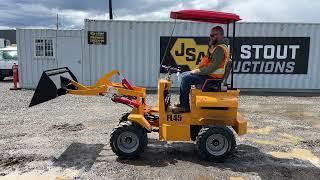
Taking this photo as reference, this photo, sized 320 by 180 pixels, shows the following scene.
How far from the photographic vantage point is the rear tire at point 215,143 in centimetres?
620

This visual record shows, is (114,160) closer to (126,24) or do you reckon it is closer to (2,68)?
(126,24)

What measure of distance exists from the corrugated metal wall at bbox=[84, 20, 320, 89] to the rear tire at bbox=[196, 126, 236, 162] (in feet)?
31.4

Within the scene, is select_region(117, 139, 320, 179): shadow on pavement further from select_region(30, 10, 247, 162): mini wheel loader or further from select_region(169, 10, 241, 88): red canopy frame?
select_region(169, 10, 241, 88): red canopy frame

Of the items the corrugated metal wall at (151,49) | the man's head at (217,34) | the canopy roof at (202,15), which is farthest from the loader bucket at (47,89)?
the corrugated metal wall at (151,49)

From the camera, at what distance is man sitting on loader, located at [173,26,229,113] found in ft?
20.5

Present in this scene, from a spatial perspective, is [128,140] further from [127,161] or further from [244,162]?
[244,162]

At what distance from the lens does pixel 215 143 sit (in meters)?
6.31

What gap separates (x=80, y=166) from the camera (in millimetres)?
6074

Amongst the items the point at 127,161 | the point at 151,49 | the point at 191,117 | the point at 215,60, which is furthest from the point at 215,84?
the point at 151,49

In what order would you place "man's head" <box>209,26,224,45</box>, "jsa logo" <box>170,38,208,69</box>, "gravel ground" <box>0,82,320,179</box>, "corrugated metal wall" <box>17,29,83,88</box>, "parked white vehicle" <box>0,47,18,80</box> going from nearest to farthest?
"gravel ground" <box>0,82,320,179</box> → "man's head" <box>209,26,224,45</box> → "jsa logo" <box>170,38,208,69</box> → "corrugated metal wall" <box>17,29,83,88</box> → "parked white vehicle" <box>0,47,18,80</box>

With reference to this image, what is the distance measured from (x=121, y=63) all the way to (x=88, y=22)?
2.12 m

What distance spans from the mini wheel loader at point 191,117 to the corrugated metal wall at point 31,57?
32.5 ft

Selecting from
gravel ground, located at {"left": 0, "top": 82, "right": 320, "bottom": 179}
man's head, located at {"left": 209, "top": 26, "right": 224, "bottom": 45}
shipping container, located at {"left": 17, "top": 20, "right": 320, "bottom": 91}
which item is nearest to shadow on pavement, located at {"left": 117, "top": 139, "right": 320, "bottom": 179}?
gravel ground, located at {"left": 0, "top": 82, "right": 320, "bottom": 179}

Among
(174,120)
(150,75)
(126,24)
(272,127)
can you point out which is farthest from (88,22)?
(174,120)
